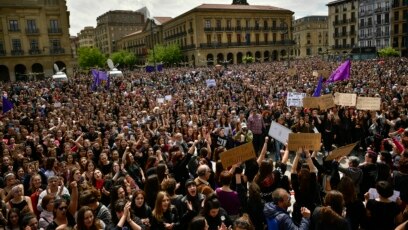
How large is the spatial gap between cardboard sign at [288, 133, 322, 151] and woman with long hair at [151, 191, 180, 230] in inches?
96.2

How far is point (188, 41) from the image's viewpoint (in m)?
65.3

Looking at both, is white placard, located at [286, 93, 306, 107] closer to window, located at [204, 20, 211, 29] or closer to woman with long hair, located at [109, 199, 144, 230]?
woman with long hair, located at [109, 199, 144, 230]

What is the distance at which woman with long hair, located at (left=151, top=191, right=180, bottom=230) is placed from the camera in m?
4.11

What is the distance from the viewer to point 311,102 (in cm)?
1082

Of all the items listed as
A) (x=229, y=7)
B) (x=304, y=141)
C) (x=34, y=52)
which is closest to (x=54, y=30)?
(x=34, y=52)

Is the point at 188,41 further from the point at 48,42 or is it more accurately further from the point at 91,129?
the point at 91,129

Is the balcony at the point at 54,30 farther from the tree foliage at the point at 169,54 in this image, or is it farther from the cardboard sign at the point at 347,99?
the cardboard sign at the point at 347,99

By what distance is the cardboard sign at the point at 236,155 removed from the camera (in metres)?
5.16

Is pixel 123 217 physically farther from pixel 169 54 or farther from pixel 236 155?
pixel 169 54

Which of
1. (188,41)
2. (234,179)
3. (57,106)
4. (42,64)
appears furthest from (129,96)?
(188,41)

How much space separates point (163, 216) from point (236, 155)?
1.64m

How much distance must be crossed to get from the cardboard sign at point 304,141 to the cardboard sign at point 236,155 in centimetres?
76

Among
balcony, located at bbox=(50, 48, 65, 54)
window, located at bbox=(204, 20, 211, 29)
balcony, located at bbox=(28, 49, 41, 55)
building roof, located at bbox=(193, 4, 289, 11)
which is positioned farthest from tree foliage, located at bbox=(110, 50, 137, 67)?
balcony, located at bbox=(28, 49, 41, 55)

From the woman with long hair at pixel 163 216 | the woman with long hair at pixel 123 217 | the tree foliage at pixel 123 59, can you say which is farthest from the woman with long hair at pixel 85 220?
the tree foliage at pixel 123 59
